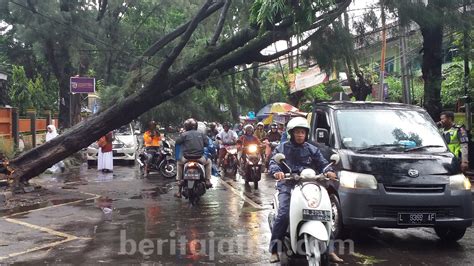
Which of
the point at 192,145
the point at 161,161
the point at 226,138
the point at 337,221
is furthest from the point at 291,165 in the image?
the point at 226,138

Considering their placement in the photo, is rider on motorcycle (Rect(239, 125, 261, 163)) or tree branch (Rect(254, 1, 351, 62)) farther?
rider on motorcycle (Rect(239, 125, 261, 163))

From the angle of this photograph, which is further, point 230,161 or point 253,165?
Answer: point 230,161

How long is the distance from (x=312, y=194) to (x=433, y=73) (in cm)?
1086

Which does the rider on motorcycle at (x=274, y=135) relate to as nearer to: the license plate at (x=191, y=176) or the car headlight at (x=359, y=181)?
the license plate at (x=191, y=176)

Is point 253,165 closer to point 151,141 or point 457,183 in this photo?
point 151,141


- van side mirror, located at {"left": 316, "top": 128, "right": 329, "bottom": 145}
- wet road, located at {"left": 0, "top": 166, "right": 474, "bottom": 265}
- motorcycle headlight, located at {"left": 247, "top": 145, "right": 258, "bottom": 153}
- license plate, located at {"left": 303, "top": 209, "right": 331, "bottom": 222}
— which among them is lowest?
wet road, located at {"left": 0, "top": 166, "right": 474, "bottom": 265}

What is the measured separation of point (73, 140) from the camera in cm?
1279

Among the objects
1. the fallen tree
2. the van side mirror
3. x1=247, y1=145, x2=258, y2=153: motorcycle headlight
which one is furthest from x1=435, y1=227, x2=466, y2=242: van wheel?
x1=247, y1=145, x2=258, y2=153: motorcycle headlight

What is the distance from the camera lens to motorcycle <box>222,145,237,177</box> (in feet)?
54.9

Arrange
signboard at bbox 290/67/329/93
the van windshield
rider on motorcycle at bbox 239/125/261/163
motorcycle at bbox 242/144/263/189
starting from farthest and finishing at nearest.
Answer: signboard at bbox 290/67/329/93, rider on motorcycle at bbox 239/125/261/163, motorcycle at bbox 242/144/263/189, the van windshield

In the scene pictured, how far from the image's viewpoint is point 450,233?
23.1 ft

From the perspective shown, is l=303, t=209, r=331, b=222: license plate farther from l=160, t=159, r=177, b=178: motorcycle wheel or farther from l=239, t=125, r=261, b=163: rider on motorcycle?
l=160, t=159, r=177, b=178: motorcycle wheel

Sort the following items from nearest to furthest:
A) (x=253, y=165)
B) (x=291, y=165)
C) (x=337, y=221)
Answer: (x=291, y=165), (x=337, y=221), (x=253, y=165)

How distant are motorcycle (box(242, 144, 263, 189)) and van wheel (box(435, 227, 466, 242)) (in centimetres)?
645
